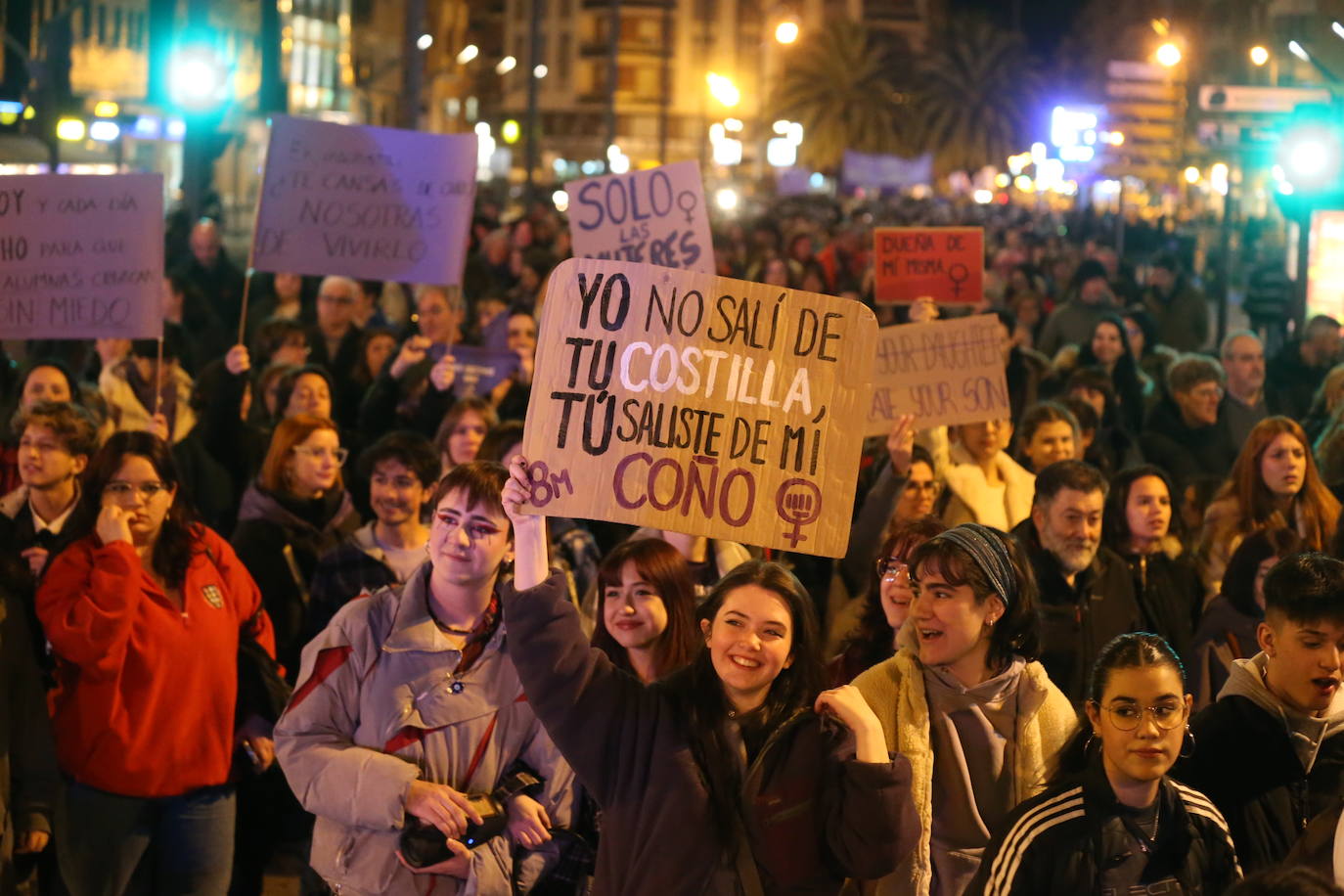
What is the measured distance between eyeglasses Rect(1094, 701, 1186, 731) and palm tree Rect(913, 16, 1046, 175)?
78911 millimetres

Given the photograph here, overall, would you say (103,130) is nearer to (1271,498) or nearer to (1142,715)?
(1271,498)

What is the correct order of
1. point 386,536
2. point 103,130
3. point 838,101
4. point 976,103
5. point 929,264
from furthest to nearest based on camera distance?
point 976,103 → point 838,101 → point 103,130 → point 929,264 → point 386,536

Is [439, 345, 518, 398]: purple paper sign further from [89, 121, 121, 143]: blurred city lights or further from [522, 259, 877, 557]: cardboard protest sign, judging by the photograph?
[89, 121, 121, 143]: blurred city lights

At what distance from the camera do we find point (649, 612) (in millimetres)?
Answer: 5004

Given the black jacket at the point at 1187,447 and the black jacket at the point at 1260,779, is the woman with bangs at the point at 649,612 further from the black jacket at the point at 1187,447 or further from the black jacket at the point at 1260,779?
the black jacket at the point at 1187,447

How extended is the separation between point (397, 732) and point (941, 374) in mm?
3738

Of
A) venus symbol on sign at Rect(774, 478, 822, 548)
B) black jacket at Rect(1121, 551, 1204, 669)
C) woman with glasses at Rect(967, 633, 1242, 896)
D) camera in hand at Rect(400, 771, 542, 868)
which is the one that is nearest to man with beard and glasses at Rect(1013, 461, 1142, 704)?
black jacket at Rect(1121, 551, 1204, 669)

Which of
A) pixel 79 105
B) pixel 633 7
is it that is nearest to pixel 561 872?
pixel 79 105

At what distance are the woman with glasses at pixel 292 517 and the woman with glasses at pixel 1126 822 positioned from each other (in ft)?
10.7

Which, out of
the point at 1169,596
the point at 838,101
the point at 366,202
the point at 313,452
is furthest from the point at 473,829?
the point at 838,101

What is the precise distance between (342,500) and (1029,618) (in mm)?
3244

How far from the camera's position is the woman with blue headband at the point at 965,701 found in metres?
4.43

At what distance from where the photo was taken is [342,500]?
7012 mm

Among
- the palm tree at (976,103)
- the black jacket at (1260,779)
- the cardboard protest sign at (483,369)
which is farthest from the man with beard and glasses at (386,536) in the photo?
the palm tree at (976,103)
